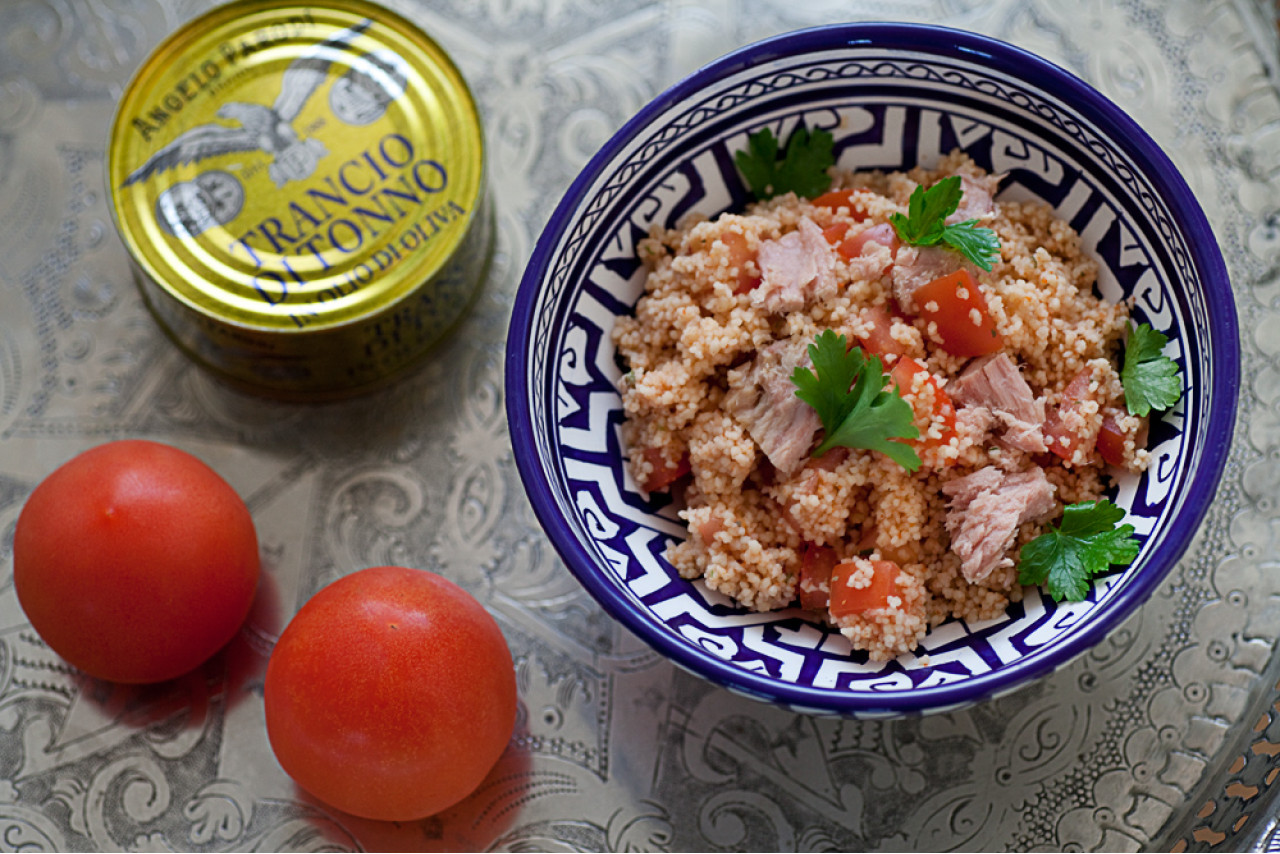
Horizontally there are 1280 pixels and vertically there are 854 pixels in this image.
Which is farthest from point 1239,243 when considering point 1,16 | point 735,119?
point 1,16

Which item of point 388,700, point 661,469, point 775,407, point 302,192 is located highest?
point 775,407

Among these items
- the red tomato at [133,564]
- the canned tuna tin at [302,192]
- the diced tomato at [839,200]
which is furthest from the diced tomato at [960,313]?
the red tomato at [133,564]

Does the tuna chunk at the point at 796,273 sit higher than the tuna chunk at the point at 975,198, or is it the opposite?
the tuna chunk at the point at 975,198

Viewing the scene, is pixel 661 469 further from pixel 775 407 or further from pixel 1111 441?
pixel 1111 441

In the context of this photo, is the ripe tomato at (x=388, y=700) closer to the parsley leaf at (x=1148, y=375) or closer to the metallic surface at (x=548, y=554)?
the metallic surface at (x=548, y=554)

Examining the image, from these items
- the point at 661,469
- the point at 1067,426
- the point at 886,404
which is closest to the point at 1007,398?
the point at 1067,426
